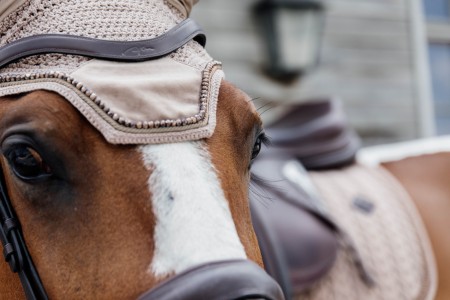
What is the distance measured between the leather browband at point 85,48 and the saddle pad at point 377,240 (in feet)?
3.15

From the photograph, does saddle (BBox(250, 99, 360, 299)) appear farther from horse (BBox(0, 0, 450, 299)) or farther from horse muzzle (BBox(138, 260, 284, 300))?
horse muzzle (BBox(138, 260, 284, 300))

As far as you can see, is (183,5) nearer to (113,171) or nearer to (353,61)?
(113,171)

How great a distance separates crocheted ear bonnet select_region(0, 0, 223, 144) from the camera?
3.55ft

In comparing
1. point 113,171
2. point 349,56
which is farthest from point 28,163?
point 349,56

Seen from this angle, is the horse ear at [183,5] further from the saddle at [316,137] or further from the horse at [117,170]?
the saddle at [316,137]

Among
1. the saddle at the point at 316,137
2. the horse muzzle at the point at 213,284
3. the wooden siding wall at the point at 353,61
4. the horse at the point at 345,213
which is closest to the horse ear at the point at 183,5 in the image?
the horse at the point at 345,213

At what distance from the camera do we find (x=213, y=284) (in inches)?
36.9

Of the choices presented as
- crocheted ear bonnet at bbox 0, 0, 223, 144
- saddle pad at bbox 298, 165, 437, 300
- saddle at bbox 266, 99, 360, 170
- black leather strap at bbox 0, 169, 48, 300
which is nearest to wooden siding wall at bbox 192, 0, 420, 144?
saddle at bbox 266, 99, 360, 170

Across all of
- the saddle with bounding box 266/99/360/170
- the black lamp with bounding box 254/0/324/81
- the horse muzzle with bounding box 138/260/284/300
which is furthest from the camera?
the black lamp with bounding box 254/0/324/81

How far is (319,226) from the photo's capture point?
6.55 ft

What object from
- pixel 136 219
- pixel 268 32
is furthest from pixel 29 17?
pixel 268 32

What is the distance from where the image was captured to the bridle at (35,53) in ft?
3.67

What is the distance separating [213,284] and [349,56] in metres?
4.35

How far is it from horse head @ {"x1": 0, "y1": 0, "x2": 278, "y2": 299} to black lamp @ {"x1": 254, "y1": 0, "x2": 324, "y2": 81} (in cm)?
332
